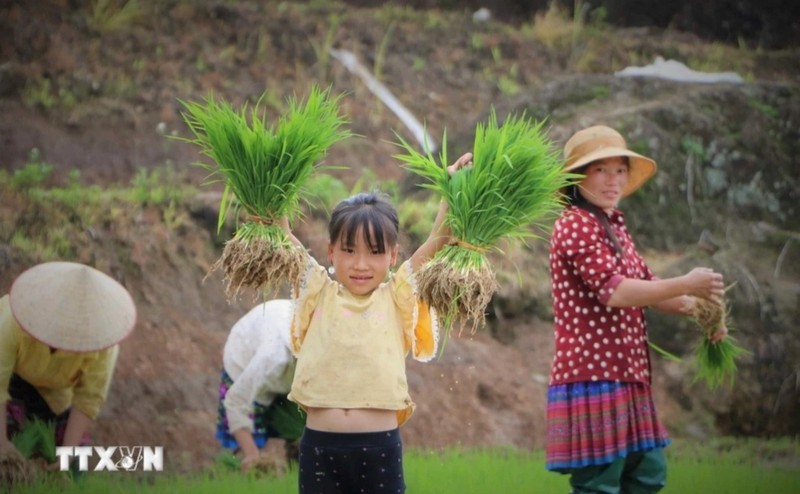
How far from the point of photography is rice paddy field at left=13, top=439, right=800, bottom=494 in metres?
4.23

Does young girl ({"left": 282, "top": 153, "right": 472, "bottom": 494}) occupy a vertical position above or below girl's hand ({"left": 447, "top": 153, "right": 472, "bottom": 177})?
below

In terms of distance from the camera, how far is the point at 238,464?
4340mm

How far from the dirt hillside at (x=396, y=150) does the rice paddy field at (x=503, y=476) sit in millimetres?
84

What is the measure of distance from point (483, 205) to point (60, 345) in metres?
1.67

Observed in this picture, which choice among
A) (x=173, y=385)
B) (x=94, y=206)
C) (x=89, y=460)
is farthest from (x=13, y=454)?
(x=94, y=206)

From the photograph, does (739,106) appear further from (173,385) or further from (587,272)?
(173,385)

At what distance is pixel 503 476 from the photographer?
176 inches

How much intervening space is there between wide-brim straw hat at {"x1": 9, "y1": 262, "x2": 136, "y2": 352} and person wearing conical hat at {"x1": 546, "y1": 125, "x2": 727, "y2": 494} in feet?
5.08

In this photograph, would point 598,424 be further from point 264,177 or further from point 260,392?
point 260,392

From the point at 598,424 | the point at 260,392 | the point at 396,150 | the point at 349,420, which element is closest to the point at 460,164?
the point at 349,420

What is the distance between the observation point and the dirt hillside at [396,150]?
4559mm

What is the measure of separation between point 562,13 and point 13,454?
2.78 meters

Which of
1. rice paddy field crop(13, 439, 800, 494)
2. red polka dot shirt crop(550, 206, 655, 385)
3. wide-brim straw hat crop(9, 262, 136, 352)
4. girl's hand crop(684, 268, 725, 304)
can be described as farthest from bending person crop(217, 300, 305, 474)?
girl's hand crop(684, 268, 725, 304)

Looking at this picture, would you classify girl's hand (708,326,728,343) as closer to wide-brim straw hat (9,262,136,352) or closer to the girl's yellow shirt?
the girl's yellow shirt
